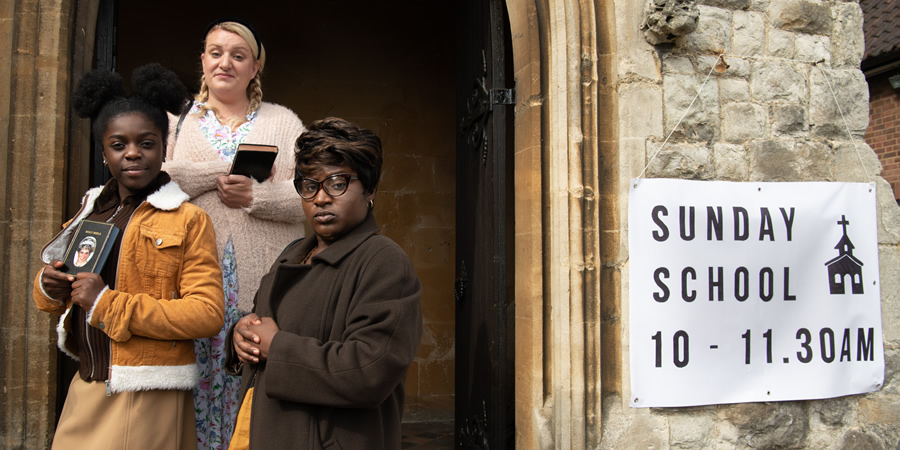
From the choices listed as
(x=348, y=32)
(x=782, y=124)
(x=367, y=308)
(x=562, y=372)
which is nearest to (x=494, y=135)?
(x=562, y=372)

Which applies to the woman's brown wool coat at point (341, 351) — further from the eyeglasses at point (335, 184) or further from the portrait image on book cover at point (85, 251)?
the portrait image on book cover at point (85, 251)

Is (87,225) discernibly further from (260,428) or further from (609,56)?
(609,56)

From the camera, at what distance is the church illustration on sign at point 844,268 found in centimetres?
321

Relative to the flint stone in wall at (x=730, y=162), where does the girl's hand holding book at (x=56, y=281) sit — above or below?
below

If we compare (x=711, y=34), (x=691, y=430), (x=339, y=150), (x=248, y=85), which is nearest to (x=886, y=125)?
(x=711, y=34)

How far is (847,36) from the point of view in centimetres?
336

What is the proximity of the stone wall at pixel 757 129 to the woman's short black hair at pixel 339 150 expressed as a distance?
4.94 feet

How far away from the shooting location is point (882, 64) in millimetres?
10789

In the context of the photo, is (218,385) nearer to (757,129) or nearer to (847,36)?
(757,129)

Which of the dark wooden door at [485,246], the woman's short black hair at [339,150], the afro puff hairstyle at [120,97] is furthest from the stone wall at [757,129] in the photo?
the afro puff hairstyle at [120,97]

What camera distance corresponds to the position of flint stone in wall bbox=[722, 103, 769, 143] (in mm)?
3156

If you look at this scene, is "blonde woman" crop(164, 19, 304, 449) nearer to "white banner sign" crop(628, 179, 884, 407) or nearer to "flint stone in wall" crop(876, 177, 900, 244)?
"white banner sign" crop(628, 179, 884, 407)

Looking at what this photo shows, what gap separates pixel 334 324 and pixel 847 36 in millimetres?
3097

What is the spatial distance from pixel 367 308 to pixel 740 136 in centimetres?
229
